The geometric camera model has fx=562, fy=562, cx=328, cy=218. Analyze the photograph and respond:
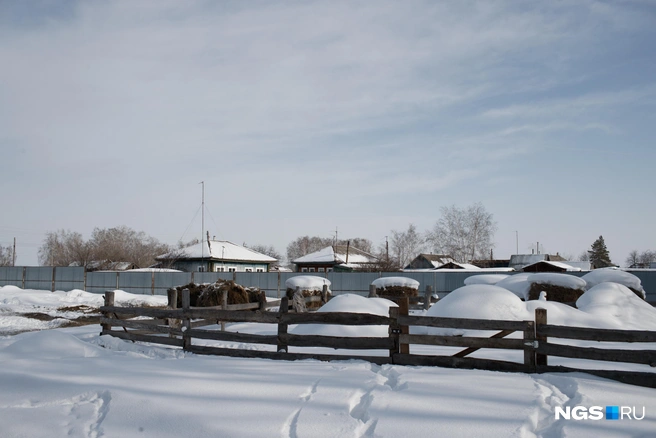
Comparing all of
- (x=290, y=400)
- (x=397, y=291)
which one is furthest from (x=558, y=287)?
(x=290, y=400)

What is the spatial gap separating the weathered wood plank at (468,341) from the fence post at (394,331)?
11 centimetres

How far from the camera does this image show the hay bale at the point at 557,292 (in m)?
19.1

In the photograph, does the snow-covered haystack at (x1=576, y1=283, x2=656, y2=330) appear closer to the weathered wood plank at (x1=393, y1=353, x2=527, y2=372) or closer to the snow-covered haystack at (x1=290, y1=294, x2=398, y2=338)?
the snow-covered haystack at (x1=290, y1=294, x2=398, y2=338)

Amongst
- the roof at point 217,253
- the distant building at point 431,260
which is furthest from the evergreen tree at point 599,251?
the roof at point 217,253

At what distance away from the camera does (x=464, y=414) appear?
5711 millimetres

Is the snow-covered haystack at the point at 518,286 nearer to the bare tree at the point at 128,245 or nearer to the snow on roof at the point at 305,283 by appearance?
the snow on roof at the point at 305,283

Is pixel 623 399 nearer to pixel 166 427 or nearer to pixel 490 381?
pixel 490 381

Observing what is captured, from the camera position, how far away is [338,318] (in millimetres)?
9375

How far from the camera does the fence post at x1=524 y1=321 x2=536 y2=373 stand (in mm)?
7922

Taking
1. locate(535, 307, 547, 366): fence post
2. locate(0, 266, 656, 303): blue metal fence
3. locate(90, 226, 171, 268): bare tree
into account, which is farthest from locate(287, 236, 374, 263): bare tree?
locate(535, 307, 547, 366): fence post

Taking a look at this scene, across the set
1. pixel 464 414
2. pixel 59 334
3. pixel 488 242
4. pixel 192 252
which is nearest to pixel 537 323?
pixel 464 414

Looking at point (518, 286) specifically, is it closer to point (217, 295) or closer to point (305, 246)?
point (217, 295)

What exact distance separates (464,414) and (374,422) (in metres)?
0.94

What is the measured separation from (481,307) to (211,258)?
153 ft
